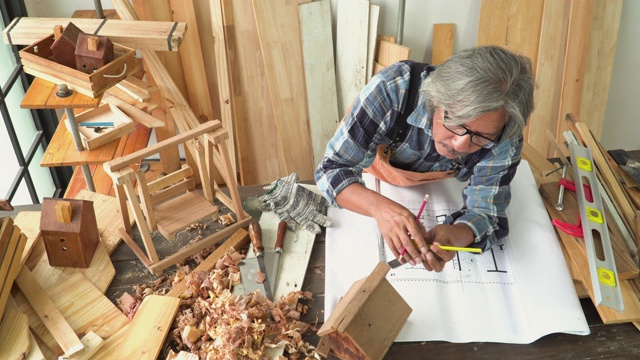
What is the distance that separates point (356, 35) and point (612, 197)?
1732 millimetres

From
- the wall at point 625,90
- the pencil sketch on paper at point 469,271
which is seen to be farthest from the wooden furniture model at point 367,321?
the wall at point 625,90

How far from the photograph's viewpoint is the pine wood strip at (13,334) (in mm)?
1854

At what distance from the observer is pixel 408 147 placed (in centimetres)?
250

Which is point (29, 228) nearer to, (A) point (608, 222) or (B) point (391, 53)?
(B) point (391, 53)

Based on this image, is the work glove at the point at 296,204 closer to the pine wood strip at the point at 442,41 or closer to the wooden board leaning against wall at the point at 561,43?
the pine wood strip at the point at 442,41

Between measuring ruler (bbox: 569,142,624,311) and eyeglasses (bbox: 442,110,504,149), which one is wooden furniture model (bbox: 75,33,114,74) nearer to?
eyeglasses (bbox: 442,110,504,149)

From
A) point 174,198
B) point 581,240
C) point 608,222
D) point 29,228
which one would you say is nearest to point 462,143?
point 581,240

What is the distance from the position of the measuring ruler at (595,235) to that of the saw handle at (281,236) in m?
1.15

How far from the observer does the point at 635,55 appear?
3664 millimetres

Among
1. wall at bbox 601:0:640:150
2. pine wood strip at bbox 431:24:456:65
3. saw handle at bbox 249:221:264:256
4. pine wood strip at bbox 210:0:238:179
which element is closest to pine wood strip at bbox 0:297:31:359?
saw handle at bbox 249:221:264:256

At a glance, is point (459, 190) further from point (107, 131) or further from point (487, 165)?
point (107, 131)

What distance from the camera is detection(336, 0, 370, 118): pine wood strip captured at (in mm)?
3363

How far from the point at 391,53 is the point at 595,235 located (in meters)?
1.66

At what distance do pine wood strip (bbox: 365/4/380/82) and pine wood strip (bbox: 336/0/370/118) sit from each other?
3cm
